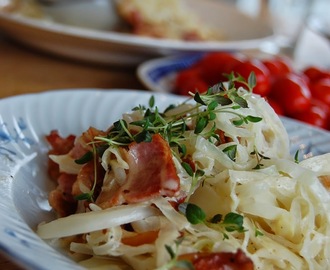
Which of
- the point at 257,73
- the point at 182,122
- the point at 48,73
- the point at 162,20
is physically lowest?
the point at 48,73

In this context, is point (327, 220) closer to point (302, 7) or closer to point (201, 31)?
point (201, 31)

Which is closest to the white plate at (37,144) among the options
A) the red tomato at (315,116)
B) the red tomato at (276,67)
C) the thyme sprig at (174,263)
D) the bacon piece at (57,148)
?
the bacon piece at (57,148)

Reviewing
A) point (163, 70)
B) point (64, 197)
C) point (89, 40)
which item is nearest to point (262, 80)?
point (163, 70)

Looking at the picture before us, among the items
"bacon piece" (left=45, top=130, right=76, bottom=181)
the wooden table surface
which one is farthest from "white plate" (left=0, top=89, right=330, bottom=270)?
the wooden table surface

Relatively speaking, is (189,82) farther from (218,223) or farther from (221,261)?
(221,261)

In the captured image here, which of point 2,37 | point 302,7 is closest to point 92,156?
point 2,37

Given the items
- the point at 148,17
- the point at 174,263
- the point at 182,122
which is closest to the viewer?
the point at 174,263
